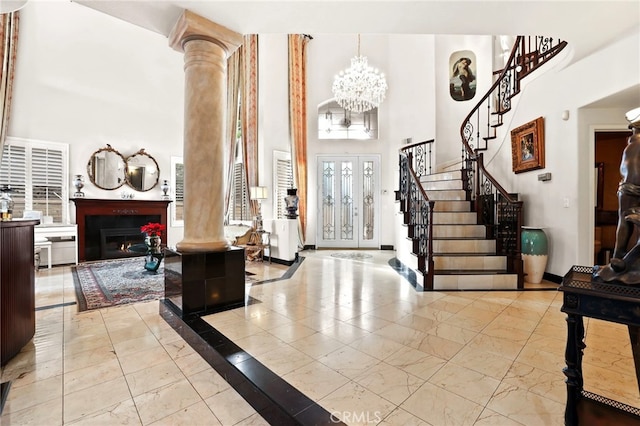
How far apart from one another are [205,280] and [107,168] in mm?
5450

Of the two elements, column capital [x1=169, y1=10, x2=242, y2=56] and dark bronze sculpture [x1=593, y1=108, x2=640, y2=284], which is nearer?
dark bronze sculpture [x1=593, y1=108, x2=640, y2=284]

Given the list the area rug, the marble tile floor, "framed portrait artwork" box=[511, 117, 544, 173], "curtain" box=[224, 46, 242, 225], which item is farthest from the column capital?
"curtain" box=[224, 46, 242, 225]

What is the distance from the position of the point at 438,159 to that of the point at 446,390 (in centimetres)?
666

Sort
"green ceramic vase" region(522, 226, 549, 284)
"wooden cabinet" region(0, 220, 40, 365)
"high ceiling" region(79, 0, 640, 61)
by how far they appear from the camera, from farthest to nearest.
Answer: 1. "green ceramic vase" region(522, 226, 549, 284)
2. "high ceiling" region(79, 0, 640, 61)
3. "wooden cabinet" region(0, 220, 40, 365)

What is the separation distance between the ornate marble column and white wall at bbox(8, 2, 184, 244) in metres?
4.91

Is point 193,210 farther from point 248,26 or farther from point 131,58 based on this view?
point 131,58

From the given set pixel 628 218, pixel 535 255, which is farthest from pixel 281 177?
pixel 628 218

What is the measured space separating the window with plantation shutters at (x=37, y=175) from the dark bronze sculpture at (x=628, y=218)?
7.94 m

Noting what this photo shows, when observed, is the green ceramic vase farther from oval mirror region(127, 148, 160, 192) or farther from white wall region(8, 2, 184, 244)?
oval mirror region(127, 148, 160, 192)

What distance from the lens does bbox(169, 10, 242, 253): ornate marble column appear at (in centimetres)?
284

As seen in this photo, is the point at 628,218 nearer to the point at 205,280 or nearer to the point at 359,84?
the point at 205,280

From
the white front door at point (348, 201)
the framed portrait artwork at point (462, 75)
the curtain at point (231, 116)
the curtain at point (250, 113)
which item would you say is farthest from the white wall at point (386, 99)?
the curtain at point (231, 116)

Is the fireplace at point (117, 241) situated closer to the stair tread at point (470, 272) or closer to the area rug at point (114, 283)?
the area rug at point (114, 283)

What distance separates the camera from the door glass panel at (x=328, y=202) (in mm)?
8273
